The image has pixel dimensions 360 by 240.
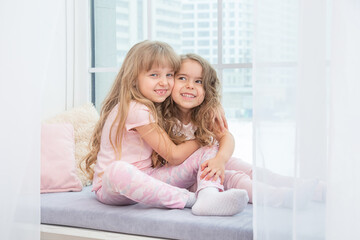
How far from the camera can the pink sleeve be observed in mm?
1647

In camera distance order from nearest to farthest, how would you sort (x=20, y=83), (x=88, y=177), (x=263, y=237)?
(x=263, y=237)
(x=20, y=83)
(x=88, y=177)

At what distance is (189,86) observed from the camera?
5.82 ft

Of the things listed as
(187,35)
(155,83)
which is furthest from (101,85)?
(155,83)

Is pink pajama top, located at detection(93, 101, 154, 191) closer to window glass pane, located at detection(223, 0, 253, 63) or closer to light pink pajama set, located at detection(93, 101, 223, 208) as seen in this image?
light pink pajama set, located at detection(93, 101, 223, 208)

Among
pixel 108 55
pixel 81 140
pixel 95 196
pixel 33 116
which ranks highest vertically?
pixel 108 55

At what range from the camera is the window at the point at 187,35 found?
7.23ft

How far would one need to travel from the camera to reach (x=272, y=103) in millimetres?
1146

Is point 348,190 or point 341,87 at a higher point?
point 341,87

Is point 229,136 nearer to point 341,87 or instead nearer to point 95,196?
point 95,196

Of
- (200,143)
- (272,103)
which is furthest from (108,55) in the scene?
(272,103)

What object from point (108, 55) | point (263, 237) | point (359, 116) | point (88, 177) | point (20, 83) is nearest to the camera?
point (359, 116)

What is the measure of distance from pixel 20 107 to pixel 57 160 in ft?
1.88

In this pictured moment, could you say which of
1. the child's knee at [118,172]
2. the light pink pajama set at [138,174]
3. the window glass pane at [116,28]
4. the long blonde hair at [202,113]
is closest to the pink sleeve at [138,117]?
the light pink pajama set at [138,174]

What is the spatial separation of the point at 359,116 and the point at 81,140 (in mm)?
1383
